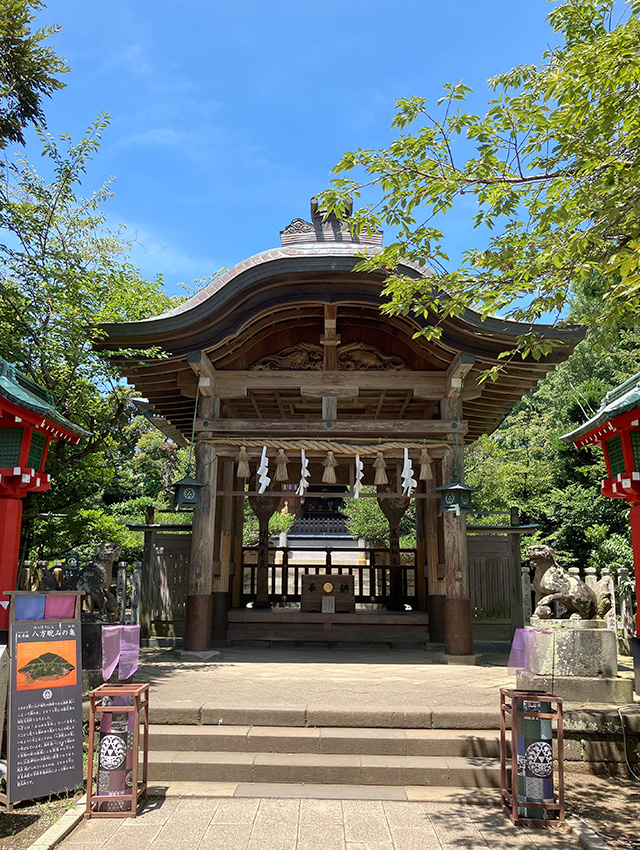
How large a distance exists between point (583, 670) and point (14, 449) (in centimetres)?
662

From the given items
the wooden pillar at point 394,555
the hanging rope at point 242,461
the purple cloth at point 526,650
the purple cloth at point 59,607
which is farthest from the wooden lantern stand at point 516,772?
the wooden pillar at point 394,555

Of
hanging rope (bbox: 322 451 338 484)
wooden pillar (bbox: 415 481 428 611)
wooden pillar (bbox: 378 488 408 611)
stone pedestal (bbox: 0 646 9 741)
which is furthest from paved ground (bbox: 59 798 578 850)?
wooden pillar (bbox: 378 488 408 611)

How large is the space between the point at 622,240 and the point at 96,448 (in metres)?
8.65

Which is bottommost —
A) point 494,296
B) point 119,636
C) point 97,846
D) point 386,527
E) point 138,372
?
point 97,846

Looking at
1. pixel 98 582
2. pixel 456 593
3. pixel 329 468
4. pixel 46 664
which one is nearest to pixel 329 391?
pixel 329 468

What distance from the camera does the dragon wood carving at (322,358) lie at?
10766mm

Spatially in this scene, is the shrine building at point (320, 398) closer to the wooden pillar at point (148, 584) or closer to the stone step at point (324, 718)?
the wooden pillar at point (148, 584)

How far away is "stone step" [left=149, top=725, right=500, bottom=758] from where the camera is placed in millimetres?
5680

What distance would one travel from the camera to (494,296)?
552 cm

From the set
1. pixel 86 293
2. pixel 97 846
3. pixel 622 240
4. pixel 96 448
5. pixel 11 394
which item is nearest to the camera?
pixel 97 846

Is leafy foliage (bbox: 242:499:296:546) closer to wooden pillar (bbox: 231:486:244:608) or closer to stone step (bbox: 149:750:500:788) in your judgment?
wooden pillar (bbox: 231:486:244:608)

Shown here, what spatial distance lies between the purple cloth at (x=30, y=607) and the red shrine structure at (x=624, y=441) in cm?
622

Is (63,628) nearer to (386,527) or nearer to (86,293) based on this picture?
(86,293)

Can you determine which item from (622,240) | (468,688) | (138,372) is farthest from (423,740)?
(138,372)
